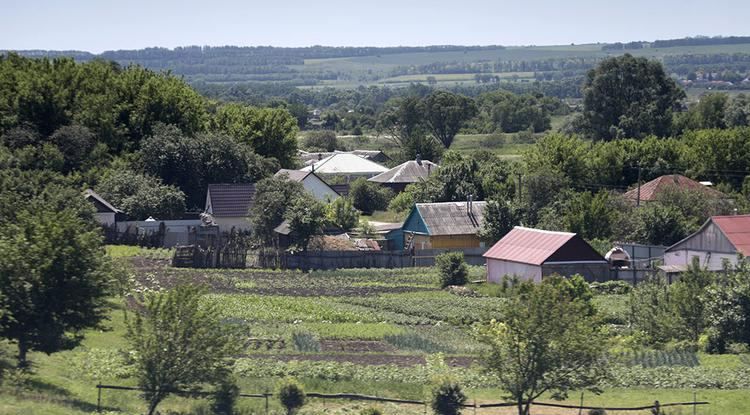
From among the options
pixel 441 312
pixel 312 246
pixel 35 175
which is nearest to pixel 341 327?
pixel 441 312

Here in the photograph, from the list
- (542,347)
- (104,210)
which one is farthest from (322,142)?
(542,347)

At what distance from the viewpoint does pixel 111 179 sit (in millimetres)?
72125

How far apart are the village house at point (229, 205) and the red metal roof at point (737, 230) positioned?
89.7ft

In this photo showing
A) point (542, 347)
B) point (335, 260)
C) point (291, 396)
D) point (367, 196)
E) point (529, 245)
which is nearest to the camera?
point (542, 347)

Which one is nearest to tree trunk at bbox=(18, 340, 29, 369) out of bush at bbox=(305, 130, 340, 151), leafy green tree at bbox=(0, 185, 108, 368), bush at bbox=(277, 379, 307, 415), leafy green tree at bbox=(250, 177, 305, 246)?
leafy green tree at bbox=(0, 185, 108, 368)

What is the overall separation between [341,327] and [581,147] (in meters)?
42.3

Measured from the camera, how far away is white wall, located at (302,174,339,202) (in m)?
79.3

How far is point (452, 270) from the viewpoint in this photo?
54.9 meters

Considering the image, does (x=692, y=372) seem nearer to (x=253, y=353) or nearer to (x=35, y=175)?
(x=253, y=353)

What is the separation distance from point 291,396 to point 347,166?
73.5 metres

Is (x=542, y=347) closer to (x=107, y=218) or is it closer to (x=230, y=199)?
(x=107, y=218)

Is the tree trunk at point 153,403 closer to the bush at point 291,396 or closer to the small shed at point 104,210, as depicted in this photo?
the bush at point 291,396

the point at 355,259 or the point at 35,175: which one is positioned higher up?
the point at 35,175

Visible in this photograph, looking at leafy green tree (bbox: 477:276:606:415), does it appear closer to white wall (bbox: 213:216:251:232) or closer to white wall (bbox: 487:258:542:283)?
white wall (bbox: 487:258:542:283)
